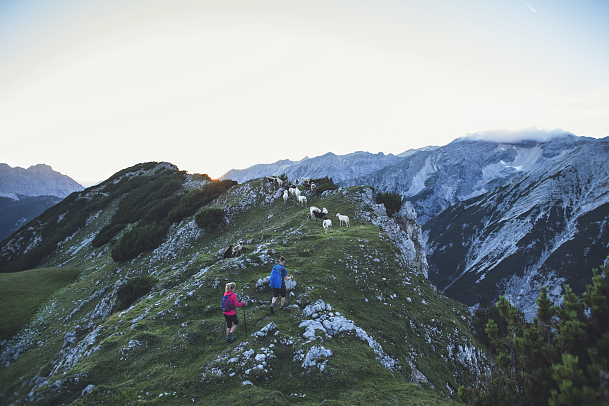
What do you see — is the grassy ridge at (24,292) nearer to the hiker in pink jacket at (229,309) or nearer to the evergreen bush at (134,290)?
the evergreen bush at (134,290)

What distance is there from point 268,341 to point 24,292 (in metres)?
38.6

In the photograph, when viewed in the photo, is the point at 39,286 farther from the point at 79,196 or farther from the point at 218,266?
the point at 79,196

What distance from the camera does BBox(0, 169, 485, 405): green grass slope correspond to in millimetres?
9648

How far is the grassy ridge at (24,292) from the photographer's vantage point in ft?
83.8

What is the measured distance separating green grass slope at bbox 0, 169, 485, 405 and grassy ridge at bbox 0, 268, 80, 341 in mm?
1291

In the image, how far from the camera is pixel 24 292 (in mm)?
30875

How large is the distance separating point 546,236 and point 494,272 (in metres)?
40.4

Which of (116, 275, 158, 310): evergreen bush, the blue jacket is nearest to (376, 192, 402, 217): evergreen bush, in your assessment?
the blue jacket

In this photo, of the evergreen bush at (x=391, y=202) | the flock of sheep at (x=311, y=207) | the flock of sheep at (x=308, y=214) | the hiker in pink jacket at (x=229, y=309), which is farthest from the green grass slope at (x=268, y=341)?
the evergreen bush at (x=391, y=202)

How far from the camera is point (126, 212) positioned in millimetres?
57344

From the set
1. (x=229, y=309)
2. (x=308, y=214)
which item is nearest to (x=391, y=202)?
(x=308, y=214)

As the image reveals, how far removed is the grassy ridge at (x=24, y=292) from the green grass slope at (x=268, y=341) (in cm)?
129

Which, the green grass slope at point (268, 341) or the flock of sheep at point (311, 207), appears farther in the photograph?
the flock of sheep at point (311, 207)

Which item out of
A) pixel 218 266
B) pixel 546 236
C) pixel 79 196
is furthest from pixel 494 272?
pixel 79 196
